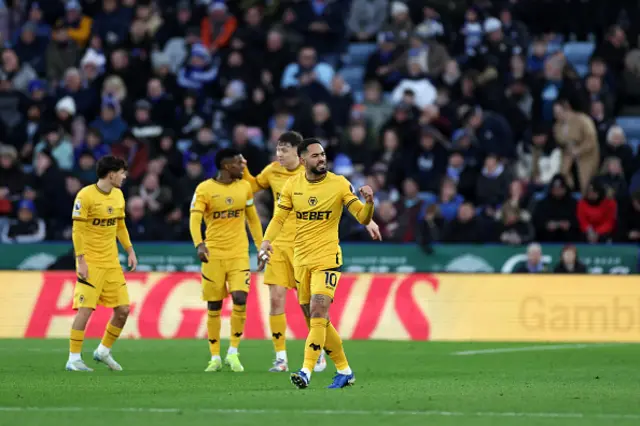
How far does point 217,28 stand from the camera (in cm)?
2856

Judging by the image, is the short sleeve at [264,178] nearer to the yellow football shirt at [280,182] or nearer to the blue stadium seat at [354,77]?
the yellow football shirt at [280,182]

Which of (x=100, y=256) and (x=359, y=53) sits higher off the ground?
(x=359, y=53)

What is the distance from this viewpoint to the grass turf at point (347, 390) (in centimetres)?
1010

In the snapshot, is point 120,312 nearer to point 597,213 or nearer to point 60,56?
point 597,213

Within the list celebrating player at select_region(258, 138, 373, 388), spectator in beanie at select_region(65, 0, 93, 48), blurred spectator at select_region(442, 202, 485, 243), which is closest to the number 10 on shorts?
celebrating player at select_region(258, 138, 373, 388)

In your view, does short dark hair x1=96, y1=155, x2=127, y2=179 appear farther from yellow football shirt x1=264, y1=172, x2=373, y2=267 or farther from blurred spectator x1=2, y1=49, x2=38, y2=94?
blurred spectator x1=2, y1=49, x2=38, y2=94

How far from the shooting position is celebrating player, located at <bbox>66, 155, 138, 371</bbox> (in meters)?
15.6

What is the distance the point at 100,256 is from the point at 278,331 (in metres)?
2.33

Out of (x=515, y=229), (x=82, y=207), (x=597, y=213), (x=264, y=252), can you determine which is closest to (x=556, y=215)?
(x=597, y=213)

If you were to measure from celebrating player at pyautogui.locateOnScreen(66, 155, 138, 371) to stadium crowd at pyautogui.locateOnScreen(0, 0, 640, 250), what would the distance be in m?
7.48

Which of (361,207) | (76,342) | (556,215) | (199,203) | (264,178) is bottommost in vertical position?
(556,215)

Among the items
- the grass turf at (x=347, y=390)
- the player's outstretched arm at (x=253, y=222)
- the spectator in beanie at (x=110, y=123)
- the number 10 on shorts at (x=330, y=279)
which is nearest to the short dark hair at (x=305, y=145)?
the number 10 on shorts at (x=330, y=279)

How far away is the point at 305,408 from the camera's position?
1063cm

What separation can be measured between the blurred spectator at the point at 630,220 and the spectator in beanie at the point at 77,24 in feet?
42.0
